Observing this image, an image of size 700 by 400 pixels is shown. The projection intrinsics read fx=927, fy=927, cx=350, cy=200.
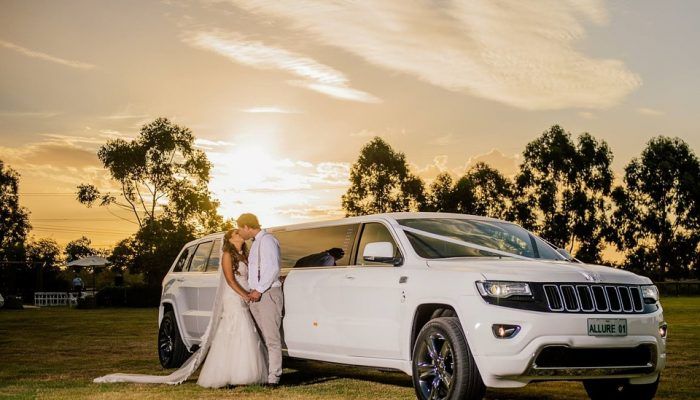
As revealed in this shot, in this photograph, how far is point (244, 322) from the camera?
38.6 feet

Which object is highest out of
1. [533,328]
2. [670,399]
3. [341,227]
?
[341,227]

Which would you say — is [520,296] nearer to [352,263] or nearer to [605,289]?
[605,289]

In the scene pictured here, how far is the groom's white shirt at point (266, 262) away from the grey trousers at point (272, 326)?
4.6 inches

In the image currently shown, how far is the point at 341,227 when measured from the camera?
11.1 meters

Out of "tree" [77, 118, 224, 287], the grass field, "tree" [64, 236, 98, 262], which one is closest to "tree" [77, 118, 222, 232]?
"tree" [77, 118, 224, 287]

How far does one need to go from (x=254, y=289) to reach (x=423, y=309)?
2.97m

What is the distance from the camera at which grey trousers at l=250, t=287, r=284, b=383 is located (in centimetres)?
1151

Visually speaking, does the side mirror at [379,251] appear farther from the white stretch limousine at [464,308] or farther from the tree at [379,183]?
the tree at [379,183]

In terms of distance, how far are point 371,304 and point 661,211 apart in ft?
256

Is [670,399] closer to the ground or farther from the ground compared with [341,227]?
closer to the ground

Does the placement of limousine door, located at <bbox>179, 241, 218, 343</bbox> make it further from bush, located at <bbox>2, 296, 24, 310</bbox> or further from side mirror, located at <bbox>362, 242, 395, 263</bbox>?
bush, located at <bbox>2, 296, 24, 310</bbox>

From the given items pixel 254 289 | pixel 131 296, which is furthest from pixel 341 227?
pixel 131 296

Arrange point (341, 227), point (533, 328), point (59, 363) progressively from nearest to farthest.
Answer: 1. point (533, 328)
2. point (341, 227)
3. point (59, 363)

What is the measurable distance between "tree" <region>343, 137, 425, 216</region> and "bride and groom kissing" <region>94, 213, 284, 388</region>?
65.7 meters
